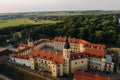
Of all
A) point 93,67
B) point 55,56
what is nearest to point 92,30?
point 93,67

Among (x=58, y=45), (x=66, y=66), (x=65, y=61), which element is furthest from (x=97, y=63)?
(x=58, y=45)

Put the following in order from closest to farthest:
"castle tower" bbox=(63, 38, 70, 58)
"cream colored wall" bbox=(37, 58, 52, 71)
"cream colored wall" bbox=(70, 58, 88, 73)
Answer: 1. "castle tower" bbox=(63, 38, 70, 58)
2. "cream colored wall" bbox=(70, 58, 88, 73)
3. "cream colored wall" bbox=(37, 58, 52, 71)

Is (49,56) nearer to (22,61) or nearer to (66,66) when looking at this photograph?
(66,66)

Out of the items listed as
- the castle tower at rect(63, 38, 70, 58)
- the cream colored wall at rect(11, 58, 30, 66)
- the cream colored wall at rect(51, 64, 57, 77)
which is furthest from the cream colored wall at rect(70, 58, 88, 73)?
the cream colored wall at rect(11, 58, 30, 66)

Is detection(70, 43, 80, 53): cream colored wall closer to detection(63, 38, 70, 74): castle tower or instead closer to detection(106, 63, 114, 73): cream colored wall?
detection(106, 63, 114, 73): cream colored wall

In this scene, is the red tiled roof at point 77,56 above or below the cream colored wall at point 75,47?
above

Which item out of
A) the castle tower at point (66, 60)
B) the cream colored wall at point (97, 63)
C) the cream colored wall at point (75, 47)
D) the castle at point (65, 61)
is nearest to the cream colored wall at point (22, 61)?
the castle at point (65, 61)

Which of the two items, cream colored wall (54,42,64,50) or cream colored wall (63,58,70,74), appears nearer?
cream colored wall (63,58,70,74)

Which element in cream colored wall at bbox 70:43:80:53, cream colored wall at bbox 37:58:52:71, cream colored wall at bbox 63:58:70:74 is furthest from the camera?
cream colored wall at bbox 70:43:80:53

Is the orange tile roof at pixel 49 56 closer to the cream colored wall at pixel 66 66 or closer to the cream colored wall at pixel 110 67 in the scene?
the cream colored wall at pixel 66 66
